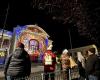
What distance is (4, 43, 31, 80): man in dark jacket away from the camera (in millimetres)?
11867

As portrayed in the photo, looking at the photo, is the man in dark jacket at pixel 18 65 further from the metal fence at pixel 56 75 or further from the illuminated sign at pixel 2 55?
the illuminated sign at pixel 2 55

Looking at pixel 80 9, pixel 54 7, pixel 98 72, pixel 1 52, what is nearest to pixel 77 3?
pixel 80 9

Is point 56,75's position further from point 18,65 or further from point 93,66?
point 18,65

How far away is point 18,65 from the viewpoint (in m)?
12.0

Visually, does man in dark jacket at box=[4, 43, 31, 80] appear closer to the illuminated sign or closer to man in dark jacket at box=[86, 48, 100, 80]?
man in dark jacket at box=[86, 48, 100, 80]

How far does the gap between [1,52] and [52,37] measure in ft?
18.5

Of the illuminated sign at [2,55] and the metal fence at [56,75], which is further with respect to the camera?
the illuminated sign at [2,55]

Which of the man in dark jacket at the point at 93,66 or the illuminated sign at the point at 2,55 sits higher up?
the illuminated sign at the point at 2,55

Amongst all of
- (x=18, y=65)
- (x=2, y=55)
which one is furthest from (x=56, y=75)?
(x=18, y=65)

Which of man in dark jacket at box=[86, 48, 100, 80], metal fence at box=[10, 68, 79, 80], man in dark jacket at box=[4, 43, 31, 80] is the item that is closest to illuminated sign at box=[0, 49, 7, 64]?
metal fence at box=[10, 68, 79, 80]

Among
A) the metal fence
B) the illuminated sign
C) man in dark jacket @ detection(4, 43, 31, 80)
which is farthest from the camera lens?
the illuminated sign

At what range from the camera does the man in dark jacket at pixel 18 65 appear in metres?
11.9

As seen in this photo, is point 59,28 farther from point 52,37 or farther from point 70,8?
point 70,8

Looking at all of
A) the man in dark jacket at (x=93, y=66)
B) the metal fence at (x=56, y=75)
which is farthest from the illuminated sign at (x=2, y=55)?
the man in dark jacket at (x=93, y=66)
